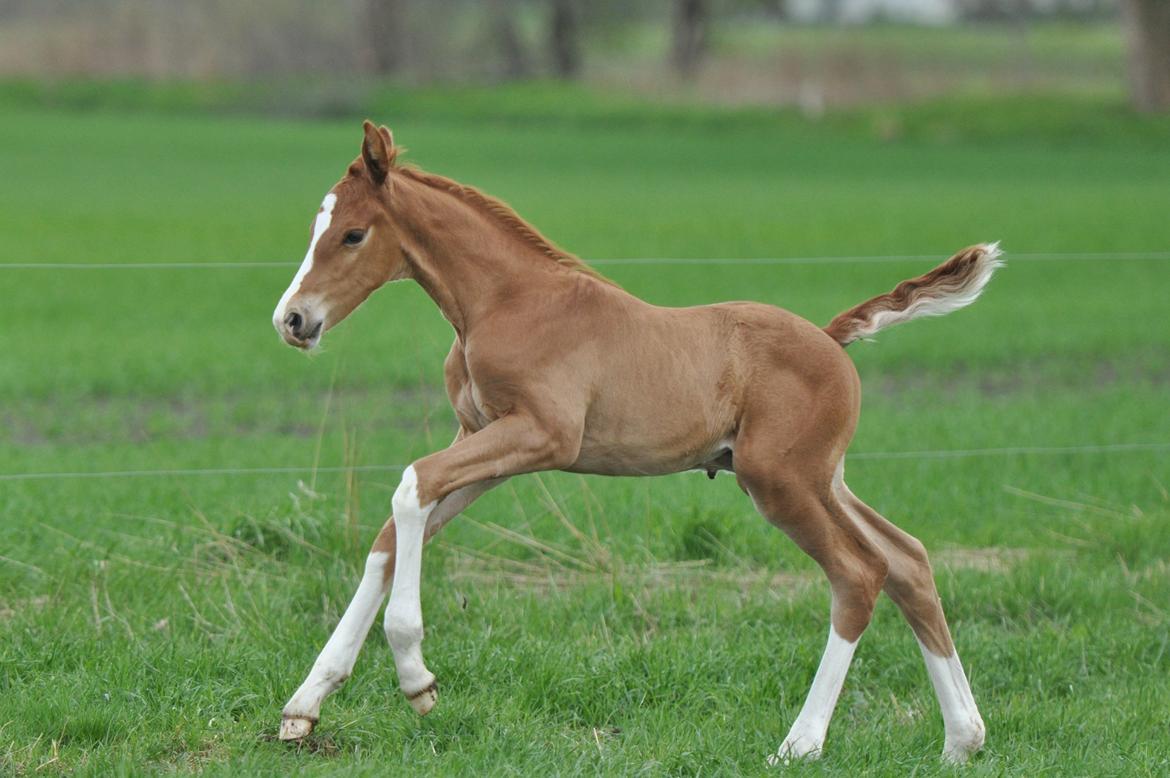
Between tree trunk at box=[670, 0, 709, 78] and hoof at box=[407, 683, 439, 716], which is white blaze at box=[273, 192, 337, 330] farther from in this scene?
tree trunk at box=[670, 0, 709, 78]

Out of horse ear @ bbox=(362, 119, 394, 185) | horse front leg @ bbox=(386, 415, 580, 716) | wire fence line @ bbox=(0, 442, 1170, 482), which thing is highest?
horse ear @ bbox=(362, 119, 394, 185)

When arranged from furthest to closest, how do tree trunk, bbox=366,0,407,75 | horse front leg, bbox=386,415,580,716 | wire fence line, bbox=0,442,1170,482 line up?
tree trunk, bbox=366,0,407,75 < wire fence line, bbox=0,442,1170,482 < horse front leg, bbox=386,415,580,716

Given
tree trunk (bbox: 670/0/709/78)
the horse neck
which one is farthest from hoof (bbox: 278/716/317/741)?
tree trunk (bbox: 670/0/709/78)

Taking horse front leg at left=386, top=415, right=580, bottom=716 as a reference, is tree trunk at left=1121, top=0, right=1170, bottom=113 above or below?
below

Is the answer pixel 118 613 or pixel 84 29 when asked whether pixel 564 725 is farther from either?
pixel 84 29

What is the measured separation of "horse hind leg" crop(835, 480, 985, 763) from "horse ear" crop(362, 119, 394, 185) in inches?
70.4

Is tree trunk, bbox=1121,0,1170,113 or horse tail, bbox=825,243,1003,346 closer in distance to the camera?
horse tail, bbox=825,243,1003,346

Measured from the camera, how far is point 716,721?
5.19m

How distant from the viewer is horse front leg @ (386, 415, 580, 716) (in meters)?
4.39

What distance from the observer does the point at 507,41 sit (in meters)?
54.9

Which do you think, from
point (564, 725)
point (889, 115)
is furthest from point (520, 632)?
point (889, 115)

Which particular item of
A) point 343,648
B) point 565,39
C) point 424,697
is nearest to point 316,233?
point 343,648

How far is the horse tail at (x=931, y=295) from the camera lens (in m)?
4.99

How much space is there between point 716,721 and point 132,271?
1495 centimetres
